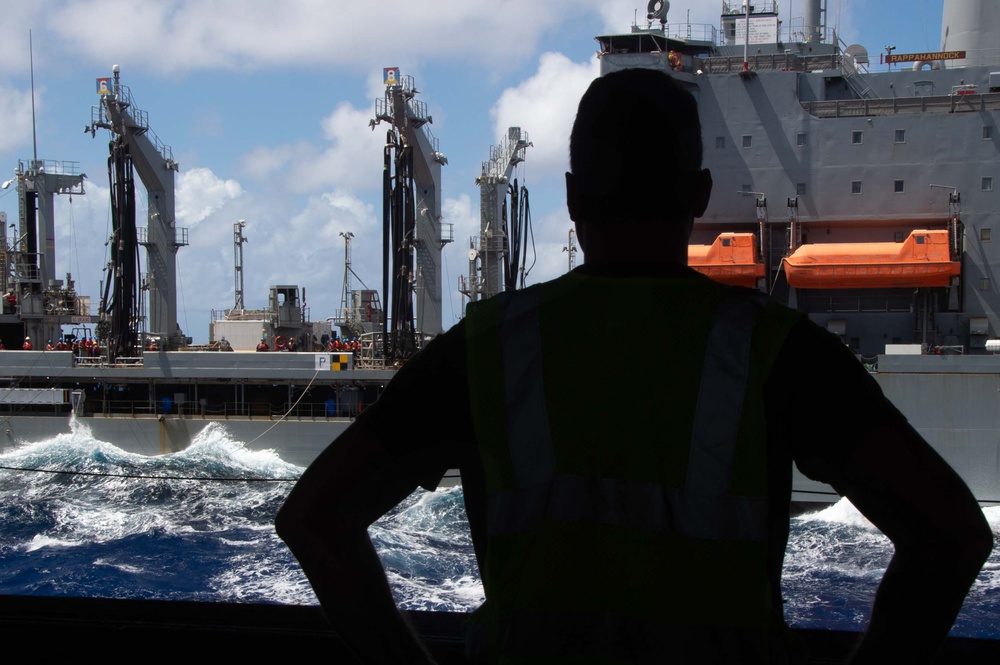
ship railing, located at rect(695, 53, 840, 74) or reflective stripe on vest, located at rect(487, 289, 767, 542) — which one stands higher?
ship railing, located at rect(695, 53, 840, 74)

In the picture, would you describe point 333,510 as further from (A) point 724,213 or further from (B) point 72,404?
(B) point 72,404

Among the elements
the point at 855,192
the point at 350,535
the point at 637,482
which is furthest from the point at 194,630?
the point at 855,192

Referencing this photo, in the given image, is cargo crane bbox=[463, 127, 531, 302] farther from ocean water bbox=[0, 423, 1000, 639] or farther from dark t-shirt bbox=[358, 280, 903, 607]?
dark t-shirt bbox=[358, 280, 903, 607]

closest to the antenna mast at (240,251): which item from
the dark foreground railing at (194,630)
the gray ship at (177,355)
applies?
the gray ship at (177,355)

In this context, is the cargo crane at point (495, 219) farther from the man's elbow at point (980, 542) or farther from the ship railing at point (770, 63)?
the man's elbow at point (980, 542)

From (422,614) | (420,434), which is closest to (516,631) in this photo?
(420,434)

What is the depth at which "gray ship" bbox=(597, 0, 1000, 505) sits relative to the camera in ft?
51.2

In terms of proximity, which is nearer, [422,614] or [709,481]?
[709,481]

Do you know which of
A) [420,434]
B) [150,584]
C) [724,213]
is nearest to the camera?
[420,434]

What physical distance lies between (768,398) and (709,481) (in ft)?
0.34

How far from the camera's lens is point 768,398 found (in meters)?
0.86

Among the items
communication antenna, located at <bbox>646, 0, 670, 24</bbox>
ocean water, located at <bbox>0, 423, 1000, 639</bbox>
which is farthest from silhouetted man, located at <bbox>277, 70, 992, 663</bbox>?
communication antenna, located at <bbox>646, 0, 670, 24</bbox>

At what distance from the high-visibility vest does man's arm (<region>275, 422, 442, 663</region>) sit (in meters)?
0.15

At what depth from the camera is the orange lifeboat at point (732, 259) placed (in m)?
15.7
